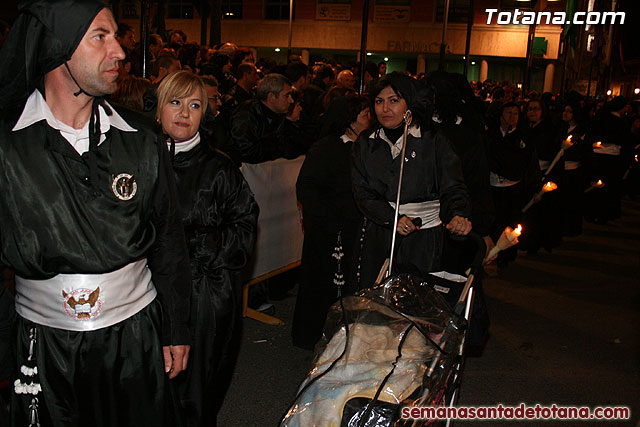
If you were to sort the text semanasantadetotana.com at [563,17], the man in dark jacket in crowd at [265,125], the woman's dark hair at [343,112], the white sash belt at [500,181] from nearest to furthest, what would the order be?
1. the woman's dark hair at [343,112]
2. the man in dark jacket in crowd at [265,125]
3. the white sash belt at [500,181]
4. the text semanasantadetotana.com at [563,17]

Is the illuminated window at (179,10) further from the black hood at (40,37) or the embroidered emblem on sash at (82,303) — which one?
the embroidered emblem on sash at (82,303)

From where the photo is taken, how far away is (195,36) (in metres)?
38.1

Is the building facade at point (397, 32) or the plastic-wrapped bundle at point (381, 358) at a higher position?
the building facade at point (397, 32)

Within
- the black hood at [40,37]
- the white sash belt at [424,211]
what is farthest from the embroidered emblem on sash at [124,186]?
the white sash belt at [424,211]

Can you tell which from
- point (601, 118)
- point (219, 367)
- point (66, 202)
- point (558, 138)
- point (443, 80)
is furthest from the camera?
point (601, 118)

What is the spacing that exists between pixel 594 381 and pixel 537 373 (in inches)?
18.6

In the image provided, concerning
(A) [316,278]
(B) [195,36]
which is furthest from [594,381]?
(B) [195,36]

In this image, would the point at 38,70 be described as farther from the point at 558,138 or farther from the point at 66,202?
the point at 558,138

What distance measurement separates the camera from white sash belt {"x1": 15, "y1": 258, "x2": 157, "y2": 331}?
234 cm

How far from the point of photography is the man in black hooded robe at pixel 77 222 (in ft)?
7.45

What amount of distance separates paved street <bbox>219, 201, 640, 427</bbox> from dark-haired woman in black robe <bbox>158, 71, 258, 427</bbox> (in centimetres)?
90

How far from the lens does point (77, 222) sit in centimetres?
230

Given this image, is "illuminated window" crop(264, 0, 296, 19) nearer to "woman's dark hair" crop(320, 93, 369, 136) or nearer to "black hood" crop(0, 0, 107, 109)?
"woman's dark hair" crop(320, 93, 369, 136)

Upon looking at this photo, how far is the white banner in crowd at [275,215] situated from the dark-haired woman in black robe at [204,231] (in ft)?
7.59
